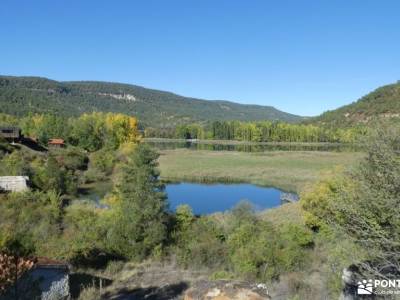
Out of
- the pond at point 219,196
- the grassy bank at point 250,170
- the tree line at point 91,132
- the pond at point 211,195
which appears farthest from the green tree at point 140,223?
the tree line at point 91,132

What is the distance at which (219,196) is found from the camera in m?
49.3

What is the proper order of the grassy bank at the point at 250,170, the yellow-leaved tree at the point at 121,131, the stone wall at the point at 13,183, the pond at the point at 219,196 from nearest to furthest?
the stone wall at the point at 13,183, the pond at the point at 219,196, the grassy bank at the point at 250,170, the yellow-leaved tree at the point at 121,131

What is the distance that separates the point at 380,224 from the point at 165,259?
13.1 meters

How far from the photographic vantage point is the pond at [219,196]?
43487mm

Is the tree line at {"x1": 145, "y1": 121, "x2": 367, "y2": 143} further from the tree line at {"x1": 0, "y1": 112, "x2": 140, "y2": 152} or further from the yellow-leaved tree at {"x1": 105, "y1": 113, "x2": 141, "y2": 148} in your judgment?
the tree line at {"x1": 0, "y1": 112, "x2": 140, "y2": 152}

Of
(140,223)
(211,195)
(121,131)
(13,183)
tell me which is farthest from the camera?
(121,131)

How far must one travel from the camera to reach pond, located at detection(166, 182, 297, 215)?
43487mm

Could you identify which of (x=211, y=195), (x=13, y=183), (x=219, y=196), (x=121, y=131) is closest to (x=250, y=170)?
(x=211, y=195)

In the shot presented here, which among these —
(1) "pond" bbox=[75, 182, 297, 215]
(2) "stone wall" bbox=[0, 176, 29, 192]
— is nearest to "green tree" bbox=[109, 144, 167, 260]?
(1) "pond" bbox=[75, 182, 297, 215]

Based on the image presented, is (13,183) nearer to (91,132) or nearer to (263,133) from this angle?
(91,132)

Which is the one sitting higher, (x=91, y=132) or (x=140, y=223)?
(x=91, y=132)

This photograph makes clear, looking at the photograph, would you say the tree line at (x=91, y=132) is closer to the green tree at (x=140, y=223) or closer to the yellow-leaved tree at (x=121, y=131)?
the yellow-leaved tree at (x=121, y=131)

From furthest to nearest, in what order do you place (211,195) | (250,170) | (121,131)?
1. (121,131)
2. (250,170)
3. (211,195)

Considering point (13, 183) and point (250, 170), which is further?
point (250, 170)
